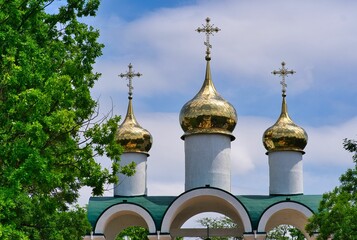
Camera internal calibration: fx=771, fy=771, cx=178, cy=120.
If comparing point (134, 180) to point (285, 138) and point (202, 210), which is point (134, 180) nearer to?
point (202, 210)

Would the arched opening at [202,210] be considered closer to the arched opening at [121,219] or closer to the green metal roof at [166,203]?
the green metal roof at [166,203]

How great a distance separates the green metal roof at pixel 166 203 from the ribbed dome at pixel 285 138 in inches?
81.4

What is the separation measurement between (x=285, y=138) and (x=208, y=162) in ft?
10.9

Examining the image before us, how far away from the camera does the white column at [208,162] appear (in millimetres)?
28766

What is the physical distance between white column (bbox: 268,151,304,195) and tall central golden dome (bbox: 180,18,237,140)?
6.84 ft

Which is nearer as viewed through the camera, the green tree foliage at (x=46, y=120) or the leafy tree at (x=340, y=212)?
the green tree foliage at (x=46, y=120)

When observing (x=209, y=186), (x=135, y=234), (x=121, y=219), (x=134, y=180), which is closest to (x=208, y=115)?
(x=209, y=186)

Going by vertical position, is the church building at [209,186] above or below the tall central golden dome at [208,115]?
below

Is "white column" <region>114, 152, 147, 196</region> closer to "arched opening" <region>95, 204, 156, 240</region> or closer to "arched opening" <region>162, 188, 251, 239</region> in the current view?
"arched opening" <region>95, 204, 156, 240</region>

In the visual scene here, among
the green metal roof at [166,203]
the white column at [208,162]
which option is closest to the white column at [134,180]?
the green metal roof at [166,203]

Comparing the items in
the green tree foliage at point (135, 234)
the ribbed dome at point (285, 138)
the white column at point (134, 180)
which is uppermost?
the ribbed dome at point (285, 138)

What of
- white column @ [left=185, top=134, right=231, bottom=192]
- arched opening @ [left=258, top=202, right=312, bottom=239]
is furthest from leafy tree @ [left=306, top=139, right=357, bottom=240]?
white column @ [left=185, top=134, right=231, bottom=192]

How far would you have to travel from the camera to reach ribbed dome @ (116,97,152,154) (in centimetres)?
3094

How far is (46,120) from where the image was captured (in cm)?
1234
